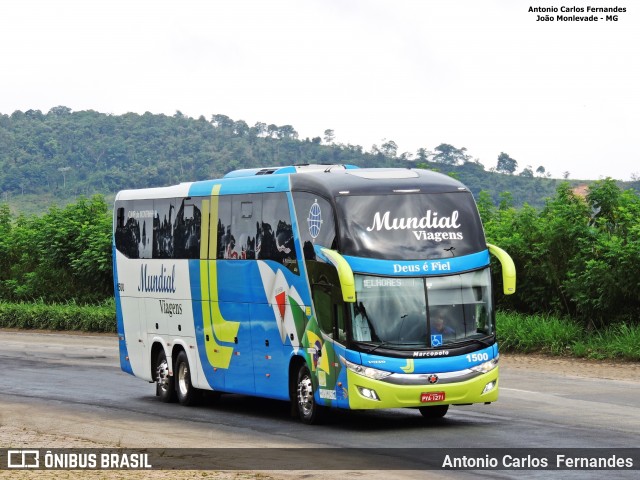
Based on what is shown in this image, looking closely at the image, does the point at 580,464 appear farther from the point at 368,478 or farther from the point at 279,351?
the point at 279,351

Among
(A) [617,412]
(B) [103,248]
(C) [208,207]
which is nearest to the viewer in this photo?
(A) [617,412]


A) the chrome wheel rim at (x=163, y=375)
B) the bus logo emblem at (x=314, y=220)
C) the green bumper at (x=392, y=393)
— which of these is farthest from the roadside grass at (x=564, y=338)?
the bus logo emblem at (x=314, y=220)

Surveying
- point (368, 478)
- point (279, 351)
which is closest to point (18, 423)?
point (279, 351)

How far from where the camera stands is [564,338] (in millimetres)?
29938

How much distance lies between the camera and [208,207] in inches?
886

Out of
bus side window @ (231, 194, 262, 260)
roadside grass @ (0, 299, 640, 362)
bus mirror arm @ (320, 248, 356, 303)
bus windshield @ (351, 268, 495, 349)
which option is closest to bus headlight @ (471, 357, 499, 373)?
bus windshield @ (351, 268, 495, 349)

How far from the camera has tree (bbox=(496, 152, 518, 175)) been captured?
103m

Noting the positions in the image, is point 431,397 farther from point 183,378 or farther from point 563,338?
point 563,338

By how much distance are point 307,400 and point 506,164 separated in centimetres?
8770

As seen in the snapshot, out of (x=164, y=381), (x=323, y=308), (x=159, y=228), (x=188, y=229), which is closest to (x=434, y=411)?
(x=323, y=308)

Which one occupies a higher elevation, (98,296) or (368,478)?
(368,478)

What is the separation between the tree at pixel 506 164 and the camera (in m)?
103

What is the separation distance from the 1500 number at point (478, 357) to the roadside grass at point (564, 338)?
10498 mm

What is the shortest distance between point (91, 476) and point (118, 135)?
438ft
